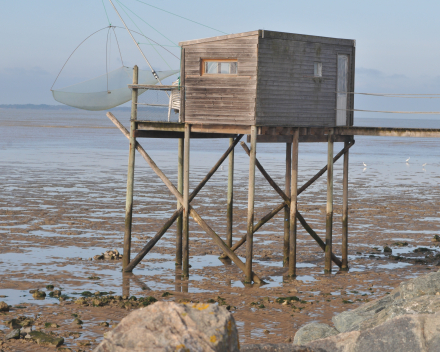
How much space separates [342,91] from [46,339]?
10.1m

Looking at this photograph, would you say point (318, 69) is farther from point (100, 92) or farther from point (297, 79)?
point (100, 92)

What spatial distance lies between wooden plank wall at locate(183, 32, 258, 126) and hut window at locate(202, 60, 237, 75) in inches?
4.8

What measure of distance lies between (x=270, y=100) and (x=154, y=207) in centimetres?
1083

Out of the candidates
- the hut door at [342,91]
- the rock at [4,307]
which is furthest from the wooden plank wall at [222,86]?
the rock at [4,307]

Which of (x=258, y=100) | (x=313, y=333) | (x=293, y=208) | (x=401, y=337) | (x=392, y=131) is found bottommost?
(x=313, y=333)

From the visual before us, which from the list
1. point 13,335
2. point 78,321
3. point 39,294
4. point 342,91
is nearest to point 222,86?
point 342,91

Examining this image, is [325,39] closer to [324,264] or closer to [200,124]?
[200,124]

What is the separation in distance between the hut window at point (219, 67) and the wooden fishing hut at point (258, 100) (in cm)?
2

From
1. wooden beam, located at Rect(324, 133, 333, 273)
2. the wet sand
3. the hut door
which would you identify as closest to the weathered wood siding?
the hut door

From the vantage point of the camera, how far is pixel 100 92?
2072 cm

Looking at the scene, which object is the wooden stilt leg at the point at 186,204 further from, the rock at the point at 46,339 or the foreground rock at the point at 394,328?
the foreground rock at the point at 394,328

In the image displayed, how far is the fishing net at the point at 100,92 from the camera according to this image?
20188 millimetres

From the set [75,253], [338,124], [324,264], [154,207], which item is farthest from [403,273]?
[154,207]

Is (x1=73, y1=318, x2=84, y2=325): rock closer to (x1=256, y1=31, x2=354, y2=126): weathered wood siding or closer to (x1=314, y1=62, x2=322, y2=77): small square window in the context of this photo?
(x1=256, y1=31, x2=354, y2=126): weathered wood siding
